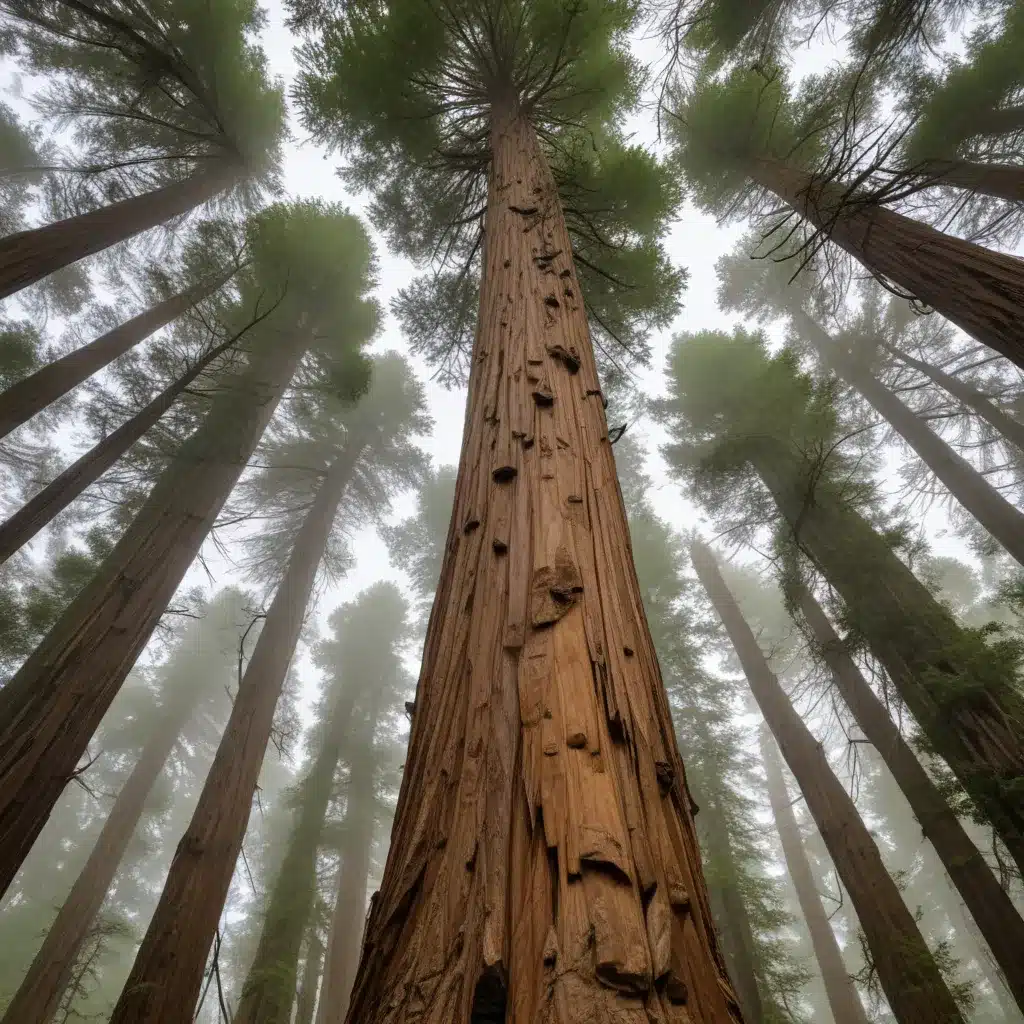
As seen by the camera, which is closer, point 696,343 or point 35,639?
point 35,639

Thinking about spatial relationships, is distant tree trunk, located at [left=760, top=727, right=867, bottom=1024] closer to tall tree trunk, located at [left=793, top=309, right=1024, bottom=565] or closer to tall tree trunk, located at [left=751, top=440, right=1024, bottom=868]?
tall tree trunk, located at [left=751, top=440, right=1024, bottom=868]

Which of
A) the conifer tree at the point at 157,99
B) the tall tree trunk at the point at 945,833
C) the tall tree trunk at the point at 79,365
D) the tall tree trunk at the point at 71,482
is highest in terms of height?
the conifer tree at the point at 157,99

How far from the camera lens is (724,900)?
7.62 metres

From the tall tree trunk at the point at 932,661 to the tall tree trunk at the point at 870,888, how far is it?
1.53 meters

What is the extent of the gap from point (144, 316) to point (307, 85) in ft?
12.9

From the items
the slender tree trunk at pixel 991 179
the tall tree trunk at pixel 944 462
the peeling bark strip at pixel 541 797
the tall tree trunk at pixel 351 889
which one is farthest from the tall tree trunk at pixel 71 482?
the tall tree trunk at pixel 944 462

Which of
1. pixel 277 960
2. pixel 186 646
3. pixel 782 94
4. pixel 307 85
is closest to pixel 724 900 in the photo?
pixel 277 960

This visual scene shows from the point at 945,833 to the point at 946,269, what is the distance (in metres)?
4.21

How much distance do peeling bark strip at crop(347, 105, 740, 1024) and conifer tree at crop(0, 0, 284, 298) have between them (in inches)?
283

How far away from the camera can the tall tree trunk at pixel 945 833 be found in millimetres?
A: 3480

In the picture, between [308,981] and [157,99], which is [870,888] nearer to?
[308,981]

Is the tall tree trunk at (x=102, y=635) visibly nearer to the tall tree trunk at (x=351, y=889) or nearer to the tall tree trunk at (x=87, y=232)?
the tall tree trunk at (x=87, y=232)

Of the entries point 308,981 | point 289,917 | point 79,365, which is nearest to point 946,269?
point 79,365

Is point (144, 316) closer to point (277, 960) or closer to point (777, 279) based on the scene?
point (277, 960)
